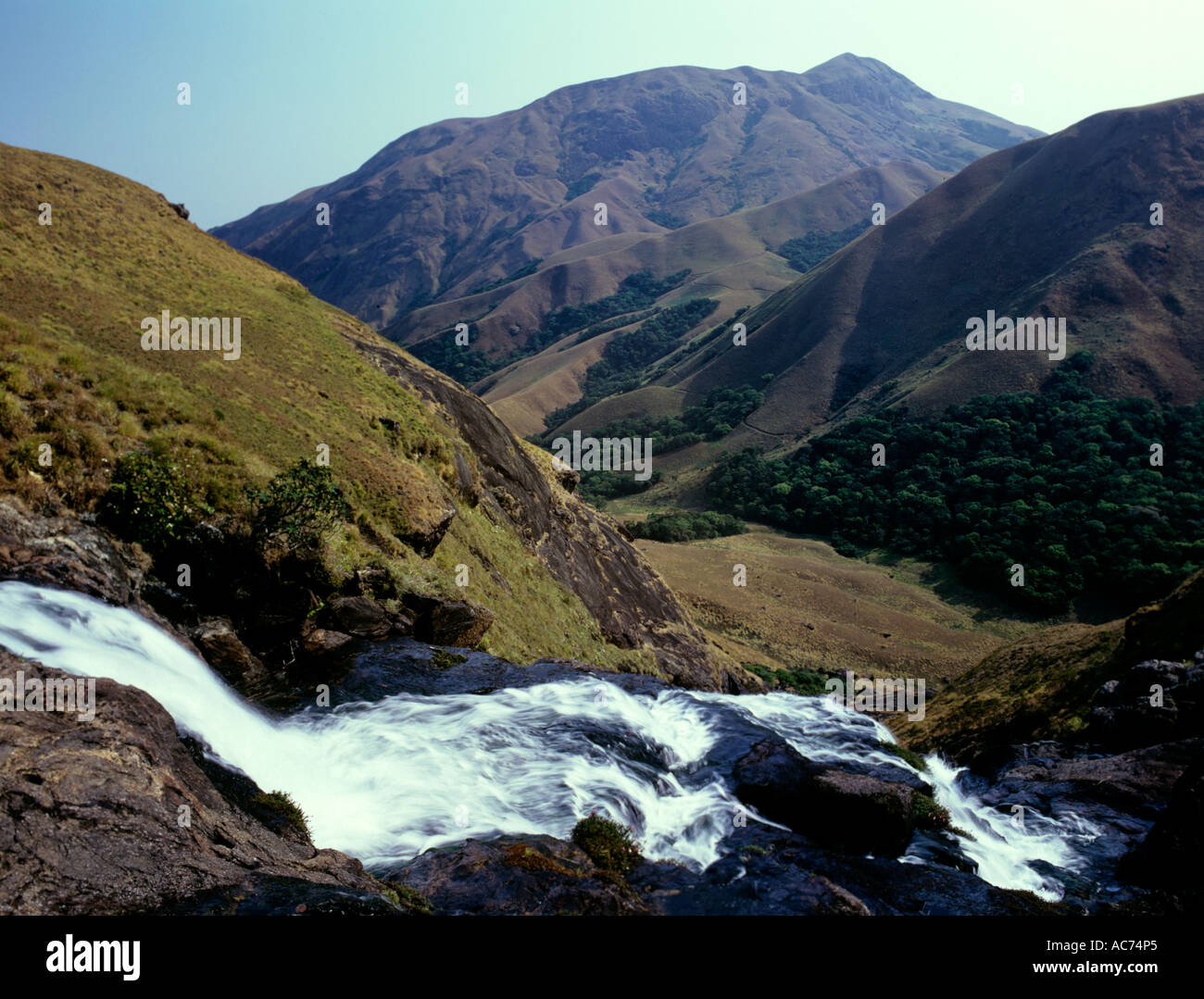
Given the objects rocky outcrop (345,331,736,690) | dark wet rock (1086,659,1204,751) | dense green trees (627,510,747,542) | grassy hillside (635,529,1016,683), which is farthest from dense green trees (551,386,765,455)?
dark wet rock (1086,659,1204,751)

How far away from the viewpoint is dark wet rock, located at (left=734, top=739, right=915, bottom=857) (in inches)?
477

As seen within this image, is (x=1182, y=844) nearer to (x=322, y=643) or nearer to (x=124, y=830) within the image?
(x=124, y=830)

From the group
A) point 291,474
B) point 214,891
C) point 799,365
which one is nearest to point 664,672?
point 291,474

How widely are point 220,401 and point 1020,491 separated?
88.8 meters

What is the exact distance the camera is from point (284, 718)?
13.5 meters

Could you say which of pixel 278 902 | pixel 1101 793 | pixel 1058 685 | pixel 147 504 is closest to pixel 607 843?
pixel 278 902

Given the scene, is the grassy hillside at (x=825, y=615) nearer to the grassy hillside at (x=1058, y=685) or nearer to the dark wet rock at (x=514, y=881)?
the grassy hillside at (x=1058, y=685)

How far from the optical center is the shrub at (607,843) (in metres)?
10.6

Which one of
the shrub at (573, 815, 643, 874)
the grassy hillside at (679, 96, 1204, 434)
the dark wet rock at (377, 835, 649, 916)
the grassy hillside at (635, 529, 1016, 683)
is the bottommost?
the grassy hillside at (635, 529, 1016, 683)

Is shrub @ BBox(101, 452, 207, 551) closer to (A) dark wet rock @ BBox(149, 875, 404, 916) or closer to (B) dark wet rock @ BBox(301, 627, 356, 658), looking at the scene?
(B) dark wet rock @ BBox(301, 627, 356, 658)

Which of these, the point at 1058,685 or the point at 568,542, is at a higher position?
the point at 568,542

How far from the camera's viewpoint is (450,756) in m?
13.4

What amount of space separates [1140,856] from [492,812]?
11816 millimetres

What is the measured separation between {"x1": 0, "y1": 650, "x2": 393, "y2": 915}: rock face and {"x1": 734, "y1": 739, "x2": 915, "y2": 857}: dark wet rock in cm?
722
